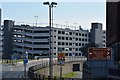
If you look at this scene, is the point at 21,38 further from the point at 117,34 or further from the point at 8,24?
the point at 117,34

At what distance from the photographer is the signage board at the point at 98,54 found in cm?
2647

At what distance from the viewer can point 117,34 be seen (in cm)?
5009

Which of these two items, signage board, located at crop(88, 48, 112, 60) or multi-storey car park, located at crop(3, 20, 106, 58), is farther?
multi-storey car park, located at crop(3, 20, 106, 58)

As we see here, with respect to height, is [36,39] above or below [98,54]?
above

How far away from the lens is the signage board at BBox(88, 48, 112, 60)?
86.9 feet

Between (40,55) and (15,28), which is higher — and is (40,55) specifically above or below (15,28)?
below

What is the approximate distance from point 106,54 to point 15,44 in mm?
139199

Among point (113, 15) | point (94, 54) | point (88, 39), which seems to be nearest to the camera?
point (94, 54)

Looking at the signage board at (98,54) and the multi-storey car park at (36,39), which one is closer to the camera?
the signage board at (98,54)

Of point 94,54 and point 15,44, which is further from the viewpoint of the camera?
point 15,44

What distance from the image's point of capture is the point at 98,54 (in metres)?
26.8

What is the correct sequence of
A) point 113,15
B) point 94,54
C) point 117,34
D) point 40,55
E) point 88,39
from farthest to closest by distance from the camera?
1. point 88,39
2. point 40,55
3. point 113,15
4. point 117,34
5. point 94,54

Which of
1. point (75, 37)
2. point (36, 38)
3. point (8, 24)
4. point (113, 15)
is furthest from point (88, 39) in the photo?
point (113, 15)

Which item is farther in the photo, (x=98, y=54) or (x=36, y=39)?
(x=36, y=39)
